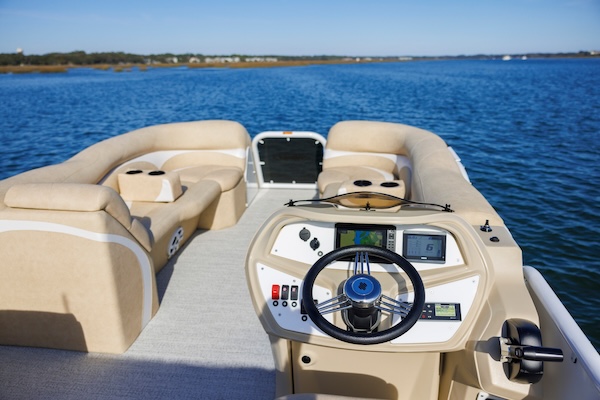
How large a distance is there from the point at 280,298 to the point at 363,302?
416 mm

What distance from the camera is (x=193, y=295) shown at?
2990 mm

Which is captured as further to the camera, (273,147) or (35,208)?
(273,147)

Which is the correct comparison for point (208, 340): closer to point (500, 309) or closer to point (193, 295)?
point (193, 295)

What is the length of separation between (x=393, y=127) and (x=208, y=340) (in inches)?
118

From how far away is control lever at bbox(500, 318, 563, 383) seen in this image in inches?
51.6

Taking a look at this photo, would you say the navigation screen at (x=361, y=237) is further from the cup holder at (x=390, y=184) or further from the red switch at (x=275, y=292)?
the cup holder at (x=390, y=184)

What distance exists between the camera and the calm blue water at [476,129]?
568 centimetres

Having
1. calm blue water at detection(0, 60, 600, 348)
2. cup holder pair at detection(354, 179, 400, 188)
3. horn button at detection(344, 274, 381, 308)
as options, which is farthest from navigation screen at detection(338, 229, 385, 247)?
calm blue water at detection(0, 60, 600, 348)

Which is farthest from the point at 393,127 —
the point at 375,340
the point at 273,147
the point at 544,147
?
the point at 544,147

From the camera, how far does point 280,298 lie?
160 centimetres

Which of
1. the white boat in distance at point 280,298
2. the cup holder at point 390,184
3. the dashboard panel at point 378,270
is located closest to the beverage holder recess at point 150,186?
the white boat in distance at point 280,298

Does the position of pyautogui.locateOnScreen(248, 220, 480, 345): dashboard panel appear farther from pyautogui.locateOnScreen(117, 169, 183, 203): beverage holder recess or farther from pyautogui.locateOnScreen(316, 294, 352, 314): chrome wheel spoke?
pyautogui.locateOnScreen(117, 169, 183, 203): beverage holder recess

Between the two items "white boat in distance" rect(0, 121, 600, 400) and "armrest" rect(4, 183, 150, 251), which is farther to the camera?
"armrest" rect(4, 183, 150, 251)

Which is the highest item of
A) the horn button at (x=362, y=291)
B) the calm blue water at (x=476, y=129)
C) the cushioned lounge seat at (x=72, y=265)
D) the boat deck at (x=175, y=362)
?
the horn button at (x=362, y=291)
